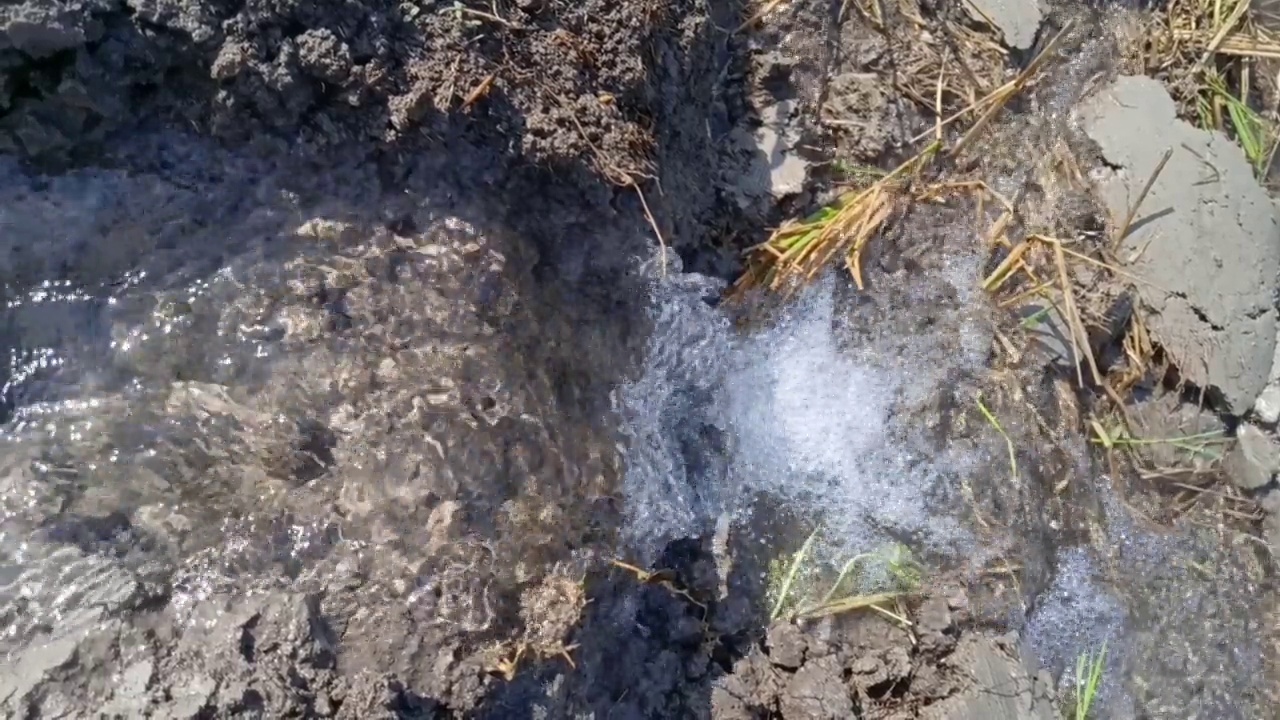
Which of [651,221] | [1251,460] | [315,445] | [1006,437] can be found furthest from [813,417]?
[1251,460]

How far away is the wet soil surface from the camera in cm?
178

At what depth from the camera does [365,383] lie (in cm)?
198

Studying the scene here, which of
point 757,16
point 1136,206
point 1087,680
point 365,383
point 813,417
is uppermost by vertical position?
point 757,16

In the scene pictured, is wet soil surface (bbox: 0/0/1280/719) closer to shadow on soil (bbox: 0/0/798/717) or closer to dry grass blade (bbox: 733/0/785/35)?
shadow on soil (bbox: 0/0/798/717)

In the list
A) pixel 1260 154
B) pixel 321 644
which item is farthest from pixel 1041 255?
pixel 321 644

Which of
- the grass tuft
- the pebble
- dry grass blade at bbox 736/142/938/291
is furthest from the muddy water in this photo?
the pebble

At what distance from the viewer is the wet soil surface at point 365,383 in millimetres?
1776

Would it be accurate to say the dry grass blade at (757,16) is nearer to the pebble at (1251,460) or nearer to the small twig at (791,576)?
the small twig at (791,576)

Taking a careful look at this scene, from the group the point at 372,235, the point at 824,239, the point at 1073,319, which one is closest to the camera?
the point at 372,235

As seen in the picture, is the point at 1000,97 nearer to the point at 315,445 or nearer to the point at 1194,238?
the point at 1194,238

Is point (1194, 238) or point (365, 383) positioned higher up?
point (1194, 238)

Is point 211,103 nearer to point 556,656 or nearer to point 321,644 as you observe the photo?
point 321,644

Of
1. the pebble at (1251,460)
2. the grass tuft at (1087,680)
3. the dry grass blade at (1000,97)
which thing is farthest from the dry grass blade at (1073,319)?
the grass tuft at (1087,680)

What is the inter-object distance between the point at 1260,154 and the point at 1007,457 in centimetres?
152
